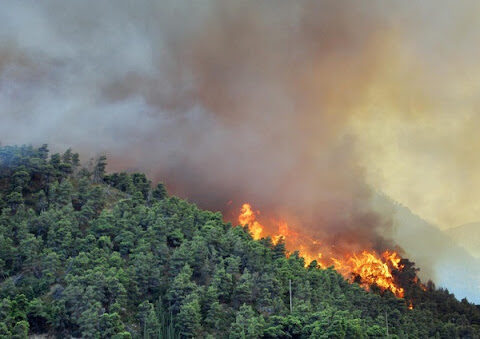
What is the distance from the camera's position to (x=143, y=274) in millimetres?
86500

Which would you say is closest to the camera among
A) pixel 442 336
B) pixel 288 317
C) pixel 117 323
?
pixel 117 323

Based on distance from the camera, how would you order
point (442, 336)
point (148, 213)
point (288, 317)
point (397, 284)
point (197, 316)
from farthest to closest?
point (397, 284) < point (442, 336) < point (148, 213) < point (288, 317) < point (197, 316)

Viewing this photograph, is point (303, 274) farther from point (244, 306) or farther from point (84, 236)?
point (84, 236)

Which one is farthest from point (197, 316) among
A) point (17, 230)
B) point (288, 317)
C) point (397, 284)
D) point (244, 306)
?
point (397, 284)

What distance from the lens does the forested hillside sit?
77.9 m

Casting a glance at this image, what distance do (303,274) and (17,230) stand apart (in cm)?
4540

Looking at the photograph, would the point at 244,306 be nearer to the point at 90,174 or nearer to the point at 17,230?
the point at 17,230

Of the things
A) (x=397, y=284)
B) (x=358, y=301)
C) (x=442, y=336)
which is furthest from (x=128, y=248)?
(x=397, y=284)

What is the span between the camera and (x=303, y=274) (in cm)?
10331

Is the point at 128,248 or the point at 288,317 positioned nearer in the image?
the point at 288,317

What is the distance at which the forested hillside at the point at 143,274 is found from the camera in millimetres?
77875

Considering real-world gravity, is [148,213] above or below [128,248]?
above

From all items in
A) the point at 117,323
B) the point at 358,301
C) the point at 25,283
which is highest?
the point at 358,301

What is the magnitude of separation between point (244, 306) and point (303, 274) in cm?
2161
